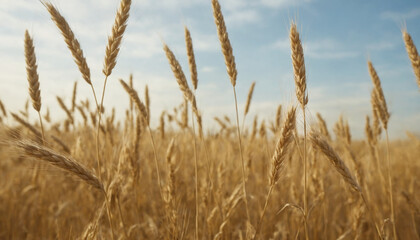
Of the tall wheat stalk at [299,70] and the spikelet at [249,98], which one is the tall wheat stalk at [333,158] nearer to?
the tall wheat stalk at [299,70]

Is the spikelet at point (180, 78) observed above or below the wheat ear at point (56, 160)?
above

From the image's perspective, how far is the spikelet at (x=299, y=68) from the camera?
1.37 meters

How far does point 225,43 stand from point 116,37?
582 mm

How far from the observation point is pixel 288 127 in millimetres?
1394

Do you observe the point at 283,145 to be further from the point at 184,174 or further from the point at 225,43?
the point at 184,174

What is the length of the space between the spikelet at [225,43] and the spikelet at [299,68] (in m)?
0.40

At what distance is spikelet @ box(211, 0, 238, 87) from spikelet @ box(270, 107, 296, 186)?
0.45 m

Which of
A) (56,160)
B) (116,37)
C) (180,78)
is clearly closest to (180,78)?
(180,78)

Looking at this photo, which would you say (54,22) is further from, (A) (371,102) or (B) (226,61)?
(A) (371,102)

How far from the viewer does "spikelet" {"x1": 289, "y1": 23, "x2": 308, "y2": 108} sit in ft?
4.48

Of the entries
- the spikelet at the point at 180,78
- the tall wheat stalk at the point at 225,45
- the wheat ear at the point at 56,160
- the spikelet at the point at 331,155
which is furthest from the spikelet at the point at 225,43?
the wheat ear at the point at 56,160

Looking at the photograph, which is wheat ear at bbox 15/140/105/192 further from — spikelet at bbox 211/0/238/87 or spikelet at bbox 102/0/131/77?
spikelet at bbox 211/0/238/87

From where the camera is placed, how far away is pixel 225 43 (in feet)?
5.62

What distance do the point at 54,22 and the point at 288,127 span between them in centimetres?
127
